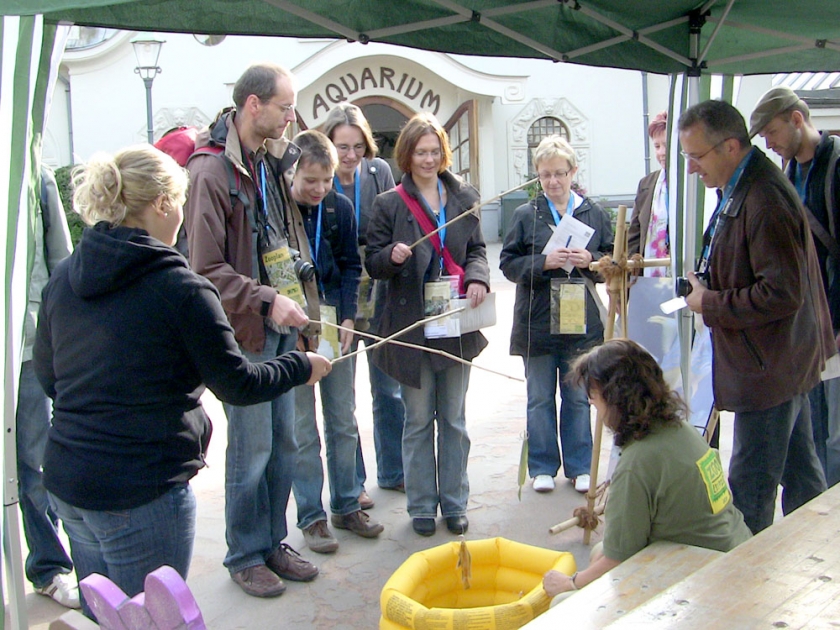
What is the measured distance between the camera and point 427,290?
381cm

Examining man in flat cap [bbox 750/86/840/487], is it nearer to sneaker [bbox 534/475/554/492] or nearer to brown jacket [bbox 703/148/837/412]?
brown jacket [bbox 703/148/837/412]

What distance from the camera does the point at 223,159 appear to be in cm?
323

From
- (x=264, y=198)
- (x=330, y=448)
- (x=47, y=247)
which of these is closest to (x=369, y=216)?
(x=264, y=198)

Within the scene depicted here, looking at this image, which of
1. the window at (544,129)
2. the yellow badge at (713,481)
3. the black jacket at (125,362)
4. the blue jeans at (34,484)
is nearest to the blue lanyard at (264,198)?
the blue jeans at (34,484)

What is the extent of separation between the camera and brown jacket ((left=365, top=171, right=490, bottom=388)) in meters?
3.79

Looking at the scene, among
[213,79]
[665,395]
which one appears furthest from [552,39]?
[213,79]

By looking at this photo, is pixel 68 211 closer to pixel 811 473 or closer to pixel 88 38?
pixel 88 38

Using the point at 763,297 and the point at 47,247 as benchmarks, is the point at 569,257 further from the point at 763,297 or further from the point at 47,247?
the point at 47,247

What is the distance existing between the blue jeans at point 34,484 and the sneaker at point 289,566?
0.83 meters

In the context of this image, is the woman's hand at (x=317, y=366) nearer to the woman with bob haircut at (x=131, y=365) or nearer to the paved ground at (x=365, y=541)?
the woman with bob haircut at (x=131, y=365)

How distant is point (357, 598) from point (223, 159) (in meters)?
1.73

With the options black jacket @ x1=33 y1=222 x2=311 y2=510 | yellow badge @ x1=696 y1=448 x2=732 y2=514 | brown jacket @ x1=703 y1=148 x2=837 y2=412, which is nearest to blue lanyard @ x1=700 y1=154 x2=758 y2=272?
brown jacket @ x1=703 y1=148 x2=837 y2=412

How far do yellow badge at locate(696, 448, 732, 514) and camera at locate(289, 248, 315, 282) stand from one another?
1.70 metres

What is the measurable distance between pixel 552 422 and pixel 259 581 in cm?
173
